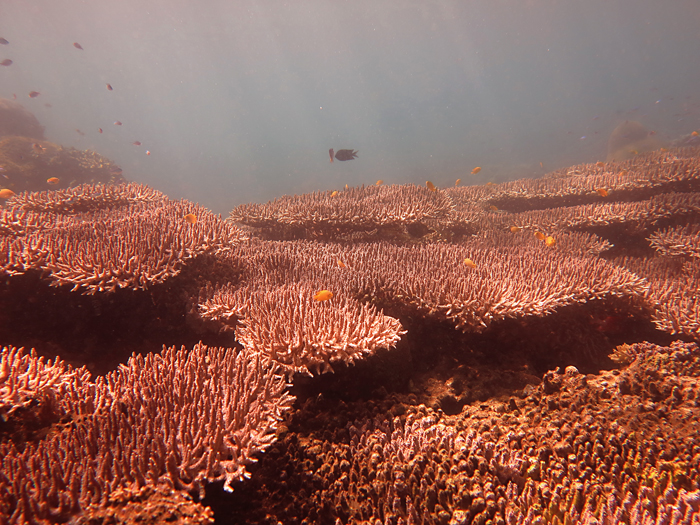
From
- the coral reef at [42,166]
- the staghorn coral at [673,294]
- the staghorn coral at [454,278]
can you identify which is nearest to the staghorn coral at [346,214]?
the staghorn coral at [454,278]

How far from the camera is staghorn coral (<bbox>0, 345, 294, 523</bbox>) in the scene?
54.7 inches

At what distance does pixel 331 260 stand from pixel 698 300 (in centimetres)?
474

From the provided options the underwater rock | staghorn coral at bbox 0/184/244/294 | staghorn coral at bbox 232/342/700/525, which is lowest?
staghorn coral at bbox 232/342/700/525

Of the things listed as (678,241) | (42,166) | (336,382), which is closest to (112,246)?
(336,382)

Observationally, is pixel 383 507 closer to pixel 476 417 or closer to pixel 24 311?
pixel 476 417

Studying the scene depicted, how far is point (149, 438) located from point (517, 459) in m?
2.36

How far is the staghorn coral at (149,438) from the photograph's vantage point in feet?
4.56

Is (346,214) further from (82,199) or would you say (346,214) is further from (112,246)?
(82,199)

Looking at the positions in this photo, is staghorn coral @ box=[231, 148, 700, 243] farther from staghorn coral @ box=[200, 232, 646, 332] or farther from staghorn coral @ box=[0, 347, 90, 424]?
staghorn coral @ box=[0, 347, 90, 424]

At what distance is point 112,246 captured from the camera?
3424 millimetres

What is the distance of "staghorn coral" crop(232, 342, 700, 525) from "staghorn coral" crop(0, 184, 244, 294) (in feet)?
7.98

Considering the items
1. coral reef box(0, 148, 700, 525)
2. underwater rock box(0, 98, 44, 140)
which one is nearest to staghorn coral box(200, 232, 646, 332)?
coral reef box(0, 148, 700, 525)

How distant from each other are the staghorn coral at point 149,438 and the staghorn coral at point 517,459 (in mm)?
481

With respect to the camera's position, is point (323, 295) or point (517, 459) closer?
point (517, 459)
